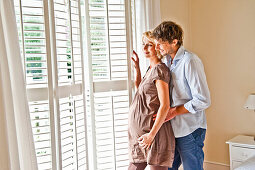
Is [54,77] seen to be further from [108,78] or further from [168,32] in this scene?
[168,32]

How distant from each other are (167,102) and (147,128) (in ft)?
0.79

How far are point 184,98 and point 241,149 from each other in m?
1.29

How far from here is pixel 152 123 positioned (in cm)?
212

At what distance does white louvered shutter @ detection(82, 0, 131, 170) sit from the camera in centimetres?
250

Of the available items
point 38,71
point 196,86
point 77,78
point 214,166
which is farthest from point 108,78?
point 214,166

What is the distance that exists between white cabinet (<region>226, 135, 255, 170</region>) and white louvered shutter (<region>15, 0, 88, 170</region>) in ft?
5.04

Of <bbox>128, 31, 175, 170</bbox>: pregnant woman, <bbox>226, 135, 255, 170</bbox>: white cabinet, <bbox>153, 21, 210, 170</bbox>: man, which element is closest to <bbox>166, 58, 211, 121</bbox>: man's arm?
<bbox>153, 21, 210, 170</bbox>: man

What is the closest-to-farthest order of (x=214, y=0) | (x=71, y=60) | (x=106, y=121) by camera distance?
(x=71, y=60) → (x=106, y=121) → (x=214, y=0)

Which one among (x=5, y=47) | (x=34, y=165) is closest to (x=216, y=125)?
(x=34, y=165)

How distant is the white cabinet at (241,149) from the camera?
2955 mm

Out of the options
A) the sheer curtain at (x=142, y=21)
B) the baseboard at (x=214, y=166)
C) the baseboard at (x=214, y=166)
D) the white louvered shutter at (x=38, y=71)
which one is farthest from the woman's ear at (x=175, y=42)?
the baseboard at (x=214, y=166)

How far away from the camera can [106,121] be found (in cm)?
258

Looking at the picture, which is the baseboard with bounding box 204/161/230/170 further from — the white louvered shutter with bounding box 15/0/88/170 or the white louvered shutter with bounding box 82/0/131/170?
the white louvered shutter with bounding box 15/0/88/170

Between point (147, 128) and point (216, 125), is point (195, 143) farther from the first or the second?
point (216, 125)
